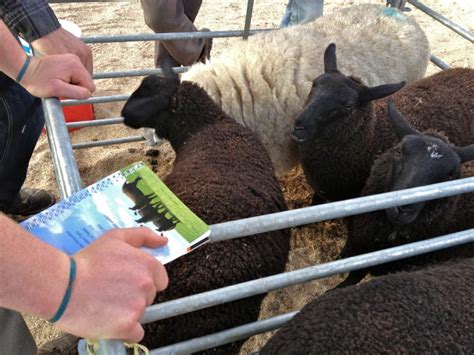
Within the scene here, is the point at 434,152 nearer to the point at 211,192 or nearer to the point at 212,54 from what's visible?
the point at 211,192

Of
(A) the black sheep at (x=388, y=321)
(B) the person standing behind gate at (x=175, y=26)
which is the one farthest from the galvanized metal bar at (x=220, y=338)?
(B) the person standing behind gate at (x=175, y=26)

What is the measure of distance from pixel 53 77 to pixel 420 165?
1.70 meters

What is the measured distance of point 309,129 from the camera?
8.41ft

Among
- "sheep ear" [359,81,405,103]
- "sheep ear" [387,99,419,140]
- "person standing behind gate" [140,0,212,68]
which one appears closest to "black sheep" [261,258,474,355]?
"sheep ear" [387,99,419,140]

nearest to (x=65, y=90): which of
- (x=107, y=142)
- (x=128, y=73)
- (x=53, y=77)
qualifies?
(x=53, y=77)

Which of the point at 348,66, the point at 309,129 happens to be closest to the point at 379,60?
the point at 348,66

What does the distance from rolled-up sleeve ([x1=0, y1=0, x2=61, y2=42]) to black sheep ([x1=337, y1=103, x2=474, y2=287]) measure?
1793mm

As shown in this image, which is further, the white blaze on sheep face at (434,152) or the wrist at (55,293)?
the white blaze on sheep face at (434,152)

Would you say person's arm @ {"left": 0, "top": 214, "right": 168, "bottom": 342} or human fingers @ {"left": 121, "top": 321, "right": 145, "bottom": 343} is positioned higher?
person's arm @ {"left": 0, "top": 214, "right": 168, "bottom": 342}

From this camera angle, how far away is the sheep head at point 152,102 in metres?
2.59

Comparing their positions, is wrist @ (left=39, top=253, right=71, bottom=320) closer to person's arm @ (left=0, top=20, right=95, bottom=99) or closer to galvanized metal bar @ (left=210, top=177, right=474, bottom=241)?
galvanized metal bar @ (left=210, top=177, right=474, bottom=241)

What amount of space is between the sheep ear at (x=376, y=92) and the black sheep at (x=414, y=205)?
228mm

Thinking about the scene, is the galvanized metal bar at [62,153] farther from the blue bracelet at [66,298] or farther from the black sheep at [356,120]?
the black sheep at [356,120]

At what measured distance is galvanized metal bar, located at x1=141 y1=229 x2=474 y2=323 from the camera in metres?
1.14
